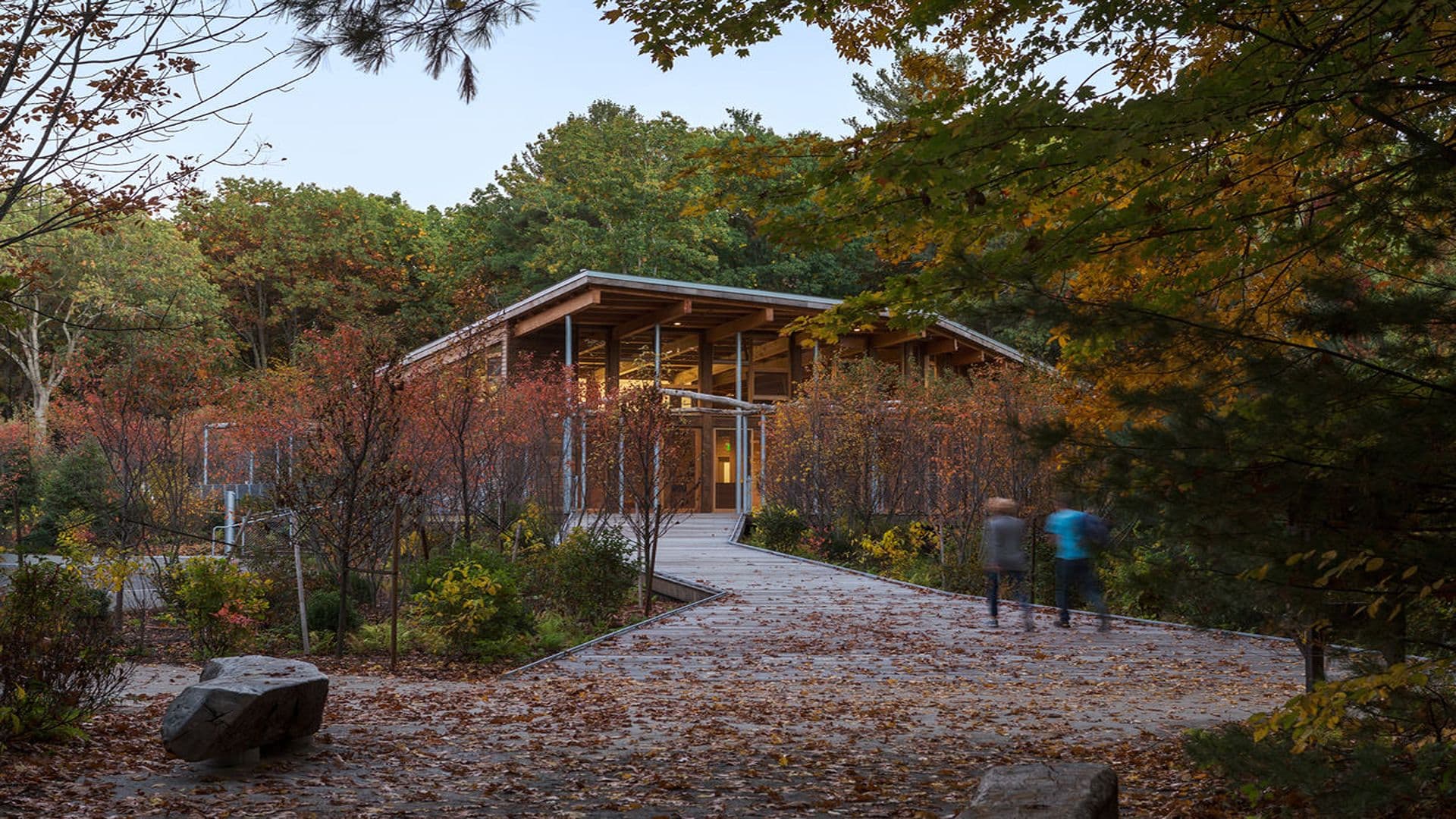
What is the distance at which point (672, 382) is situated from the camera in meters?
35.8

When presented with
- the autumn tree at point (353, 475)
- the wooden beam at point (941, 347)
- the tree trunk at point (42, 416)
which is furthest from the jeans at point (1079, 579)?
the tree trunk at point (42, 416)

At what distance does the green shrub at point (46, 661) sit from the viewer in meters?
6.84

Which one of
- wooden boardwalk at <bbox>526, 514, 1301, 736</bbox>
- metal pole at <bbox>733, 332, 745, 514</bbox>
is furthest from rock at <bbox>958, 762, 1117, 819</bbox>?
metal pole at <bbox>733, 332, 745, 514</bbox>

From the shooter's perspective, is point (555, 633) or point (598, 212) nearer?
point (555, 633)

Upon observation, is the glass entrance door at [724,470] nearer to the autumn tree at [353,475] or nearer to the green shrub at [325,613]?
the autumn tree at [353,475]

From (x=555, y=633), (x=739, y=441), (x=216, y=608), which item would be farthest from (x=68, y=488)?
(x=555, y=633)

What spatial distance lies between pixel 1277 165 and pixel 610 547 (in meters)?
9.50

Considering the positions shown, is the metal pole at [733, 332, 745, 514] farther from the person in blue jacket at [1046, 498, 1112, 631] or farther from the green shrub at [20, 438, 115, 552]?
the person in blue jacket at [1046, 498, 1112, 631]

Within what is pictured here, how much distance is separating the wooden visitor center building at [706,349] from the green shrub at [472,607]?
15.5 metres

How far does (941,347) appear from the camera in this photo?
113 feet

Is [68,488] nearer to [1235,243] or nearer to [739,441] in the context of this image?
[739,441]

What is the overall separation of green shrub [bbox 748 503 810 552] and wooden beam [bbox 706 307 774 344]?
7383mm

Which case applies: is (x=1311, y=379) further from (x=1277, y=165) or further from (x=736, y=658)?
(x=736, y=658)

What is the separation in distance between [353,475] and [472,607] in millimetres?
1709
